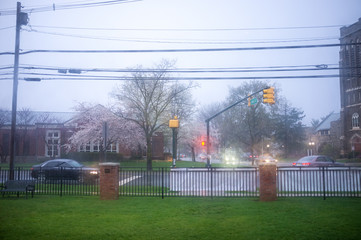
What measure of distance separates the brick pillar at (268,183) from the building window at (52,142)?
3890 cm

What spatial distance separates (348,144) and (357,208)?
4493 cm

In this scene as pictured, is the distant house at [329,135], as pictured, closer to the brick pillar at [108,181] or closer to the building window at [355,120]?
the building window at [355,120]

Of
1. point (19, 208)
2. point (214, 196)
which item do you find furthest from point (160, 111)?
point (19, 208)

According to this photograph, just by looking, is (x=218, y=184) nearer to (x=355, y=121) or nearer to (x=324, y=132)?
(x=355, y=121)

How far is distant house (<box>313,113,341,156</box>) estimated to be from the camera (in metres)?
56.1

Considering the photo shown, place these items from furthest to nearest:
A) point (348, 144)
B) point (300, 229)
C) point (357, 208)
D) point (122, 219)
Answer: point (348, 144), point (357, 208), point (122, 219), point (300, 229)

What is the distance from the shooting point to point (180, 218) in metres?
8.27

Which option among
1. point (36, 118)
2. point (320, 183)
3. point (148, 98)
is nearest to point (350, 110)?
point (148, 98)

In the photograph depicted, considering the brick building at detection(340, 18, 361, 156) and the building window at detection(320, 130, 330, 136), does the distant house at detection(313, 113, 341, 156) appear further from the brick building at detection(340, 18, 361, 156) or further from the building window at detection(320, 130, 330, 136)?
the brick building at detection(340, 18, 361, 156)

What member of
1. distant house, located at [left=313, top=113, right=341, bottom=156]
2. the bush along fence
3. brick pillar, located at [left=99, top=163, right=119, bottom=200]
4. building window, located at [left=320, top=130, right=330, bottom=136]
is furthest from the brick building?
brick pillar, located at [left=99, top=163, right=119, bottom=200]

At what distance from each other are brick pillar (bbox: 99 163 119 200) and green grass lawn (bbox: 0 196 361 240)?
379 mm

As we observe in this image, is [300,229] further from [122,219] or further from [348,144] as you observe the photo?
[348,144]

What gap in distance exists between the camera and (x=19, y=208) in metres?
9.64

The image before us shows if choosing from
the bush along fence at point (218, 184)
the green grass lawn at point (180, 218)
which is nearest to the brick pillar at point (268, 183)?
the bush along fence at point (218, 184)
